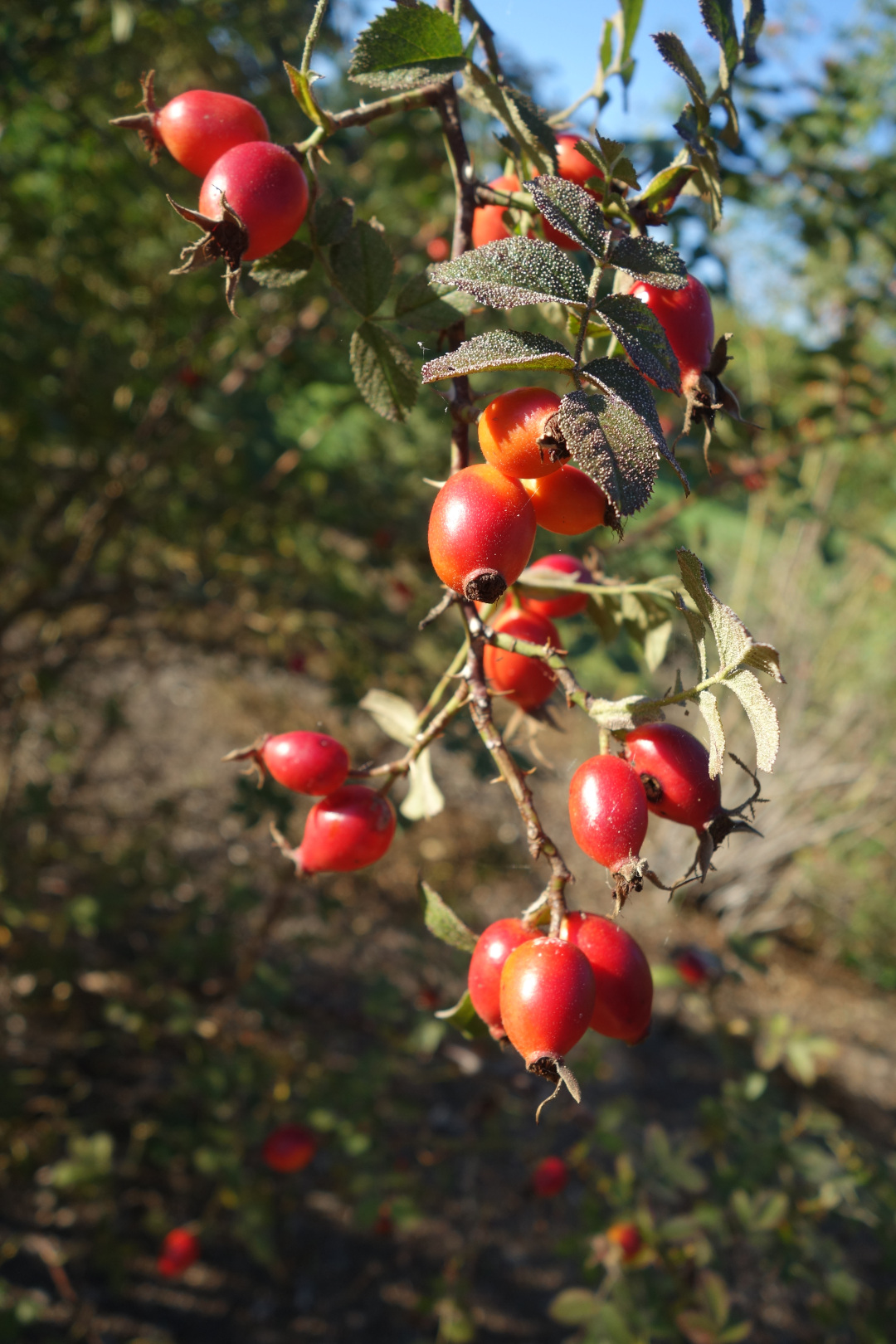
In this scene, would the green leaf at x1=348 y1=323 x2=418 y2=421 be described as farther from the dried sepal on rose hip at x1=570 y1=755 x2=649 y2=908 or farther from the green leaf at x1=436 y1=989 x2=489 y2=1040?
the green leaf at x1=436 y1=989 x2=489 y2=1040

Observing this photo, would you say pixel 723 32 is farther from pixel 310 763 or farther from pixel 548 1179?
pixel 548 1179

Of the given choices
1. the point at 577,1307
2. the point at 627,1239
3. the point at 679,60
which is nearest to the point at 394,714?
the point at 679,60

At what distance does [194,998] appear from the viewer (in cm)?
212

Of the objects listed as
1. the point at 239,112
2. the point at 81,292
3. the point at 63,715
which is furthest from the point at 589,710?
the point at 63,715

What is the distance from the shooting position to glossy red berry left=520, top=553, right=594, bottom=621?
0.68m

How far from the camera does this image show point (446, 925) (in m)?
0.60

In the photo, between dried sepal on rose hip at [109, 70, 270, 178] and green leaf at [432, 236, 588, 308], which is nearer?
green leaf at [432, 236, 588, 308]

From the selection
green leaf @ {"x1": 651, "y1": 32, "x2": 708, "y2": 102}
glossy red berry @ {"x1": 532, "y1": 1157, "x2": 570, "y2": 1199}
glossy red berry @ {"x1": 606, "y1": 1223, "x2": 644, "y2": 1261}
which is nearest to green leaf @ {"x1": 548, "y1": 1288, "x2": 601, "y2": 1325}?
glossy red berry @ {"x1": 606, "y1": 1223, "x2": 644, "y2": 1261}

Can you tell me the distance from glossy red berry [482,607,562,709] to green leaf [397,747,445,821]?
0.08m

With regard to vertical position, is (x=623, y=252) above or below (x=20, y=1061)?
above

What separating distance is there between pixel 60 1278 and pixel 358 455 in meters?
2.66

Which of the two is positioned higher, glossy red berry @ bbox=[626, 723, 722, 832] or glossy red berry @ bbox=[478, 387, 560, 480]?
glossy red berry @ bbox=[478, 387, 560, 480]

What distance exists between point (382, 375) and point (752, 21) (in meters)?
0.36

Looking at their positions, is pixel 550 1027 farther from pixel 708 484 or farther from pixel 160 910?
pixel 160 910
